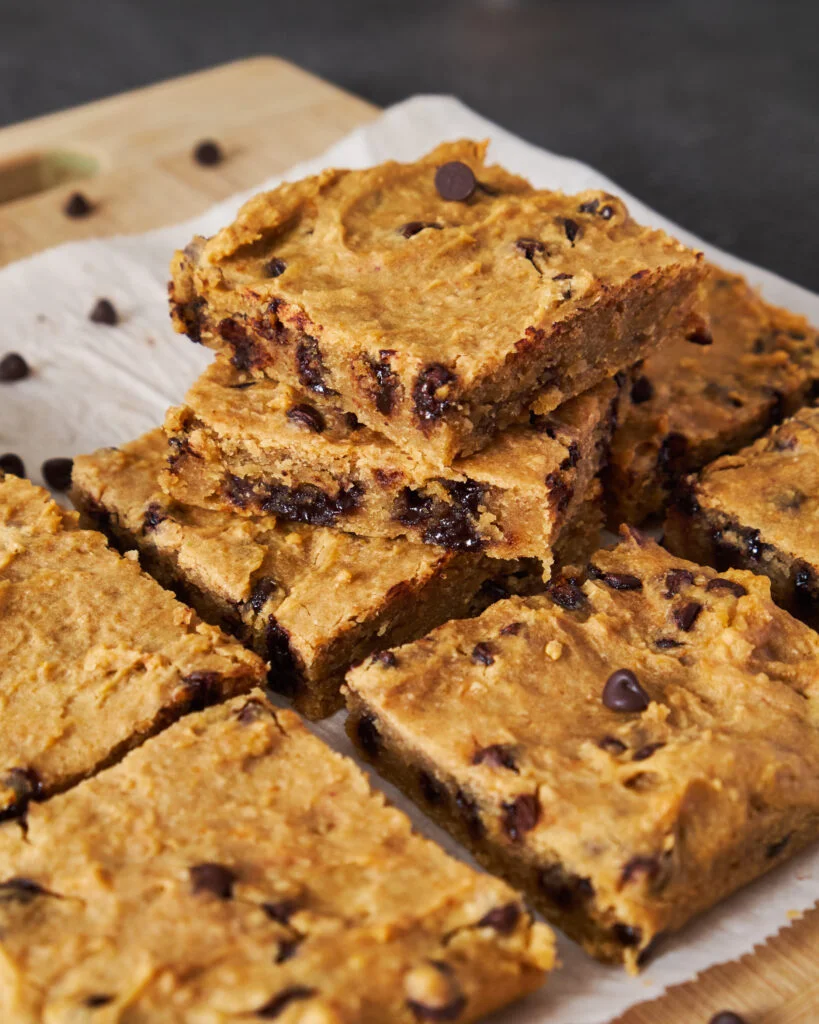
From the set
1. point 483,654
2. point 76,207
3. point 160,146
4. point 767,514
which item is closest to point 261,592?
point 483,654

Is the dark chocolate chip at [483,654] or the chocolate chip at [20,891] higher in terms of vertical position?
the dark chocolate chip at [483,654]

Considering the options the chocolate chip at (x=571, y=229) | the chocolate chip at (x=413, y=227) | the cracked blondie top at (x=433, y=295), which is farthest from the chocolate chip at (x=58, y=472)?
the chocolate chip at (x=571, y=229)

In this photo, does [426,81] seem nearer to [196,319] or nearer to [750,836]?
[196,319]

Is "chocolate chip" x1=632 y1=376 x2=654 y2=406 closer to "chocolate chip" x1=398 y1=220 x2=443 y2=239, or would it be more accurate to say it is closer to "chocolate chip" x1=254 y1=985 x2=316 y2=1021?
"chocolate chip" x1=398 y1=220 x2=443 y2=239

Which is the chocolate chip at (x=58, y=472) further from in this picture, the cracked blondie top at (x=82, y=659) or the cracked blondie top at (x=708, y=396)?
the cracked blondie top at (x=708, y=396)

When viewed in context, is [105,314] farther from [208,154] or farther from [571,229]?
[571,229]

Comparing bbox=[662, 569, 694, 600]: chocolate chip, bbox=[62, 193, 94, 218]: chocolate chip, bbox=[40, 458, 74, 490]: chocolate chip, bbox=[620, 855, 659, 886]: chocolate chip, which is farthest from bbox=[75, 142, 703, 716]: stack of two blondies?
bbox=[62, 193, 94, 218]: chocolate chip

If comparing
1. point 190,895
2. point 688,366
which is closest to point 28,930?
point 190,895
